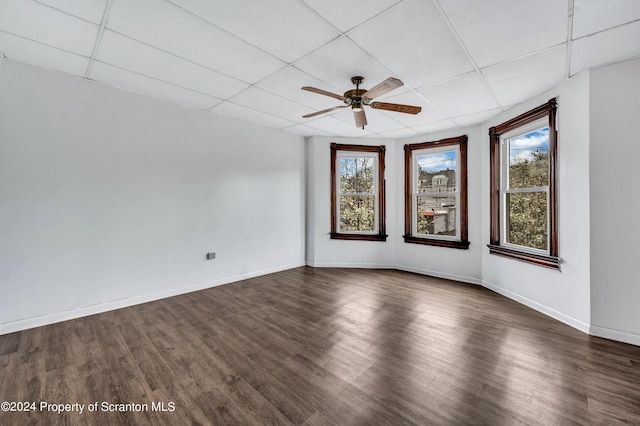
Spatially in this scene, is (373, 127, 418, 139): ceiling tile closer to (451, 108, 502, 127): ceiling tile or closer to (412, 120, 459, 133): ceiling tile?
(412, 120, 459, 133): ceiling tile

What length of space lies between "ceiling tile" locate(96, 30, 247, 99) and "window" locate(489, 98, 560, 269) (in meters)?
3.59

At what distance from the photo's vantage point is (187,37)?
2250 mm

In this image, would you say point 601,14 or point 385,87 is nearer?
point 601,14

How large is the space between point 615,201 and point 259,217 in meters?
4.46

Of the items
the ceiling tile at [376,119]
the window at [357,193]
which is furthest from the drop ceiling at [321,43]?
the window at [357,193]

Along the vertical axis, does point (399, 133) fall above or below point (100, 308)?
above

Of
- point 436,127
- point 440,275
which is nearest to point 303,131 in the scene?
point 436,127

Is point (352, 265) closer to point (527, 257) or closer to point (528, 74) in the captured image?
point (527, 257)

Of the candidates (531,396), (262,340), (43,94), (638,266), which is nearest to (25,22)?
(43,94)

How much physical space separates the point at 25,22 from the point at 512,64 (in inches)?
161

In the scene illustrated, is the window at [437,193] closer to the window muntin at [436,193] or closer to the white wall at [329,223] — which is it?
the window muntin at [436,193]

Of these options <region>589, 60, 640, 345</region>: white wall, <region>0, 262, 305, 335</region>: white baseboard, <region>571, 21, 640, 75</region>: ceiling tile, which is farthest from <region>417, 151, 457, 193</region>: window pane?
<region>0, 262, 305, 335</region>: white baseboard

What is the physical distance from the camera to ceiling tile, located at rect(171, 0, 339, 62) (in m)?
1.88

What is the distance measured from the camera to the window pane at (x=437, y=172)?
16.0 ft
